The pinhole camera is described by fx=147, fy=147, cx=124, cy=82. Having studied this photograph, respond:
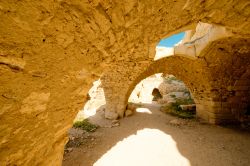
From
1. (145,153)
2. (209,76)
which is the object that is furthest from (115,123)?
(209,76)

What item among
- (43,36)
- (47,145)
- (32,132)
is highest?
(43,36)

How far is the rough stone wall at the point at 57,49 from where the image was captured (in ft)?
3.03

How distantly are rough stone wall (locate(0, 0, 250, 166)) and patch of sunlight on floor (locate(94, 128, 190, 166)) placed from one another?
103 inches

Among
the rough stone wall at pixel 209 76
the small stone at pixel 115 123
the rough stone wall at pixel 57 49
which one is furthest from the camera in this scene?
the small stone at pixel 115 123

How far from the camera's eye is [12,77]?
947 millimetres

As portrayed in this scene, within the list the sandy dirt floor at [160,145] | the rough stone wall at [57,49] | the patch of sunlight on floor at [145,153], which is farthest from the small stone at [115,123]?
the rough stone wall at [57,49]

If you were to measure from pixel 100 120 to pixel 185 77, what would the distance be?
5.07 metres

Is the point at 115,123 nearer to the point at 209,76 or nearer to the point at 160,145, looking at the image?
the point at 160,145

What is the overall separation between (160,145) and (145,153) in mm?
755

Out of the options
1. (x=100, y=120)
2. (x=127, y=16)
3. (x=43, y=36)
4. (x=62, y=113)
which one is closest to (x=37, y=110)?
(x=62, y=113)

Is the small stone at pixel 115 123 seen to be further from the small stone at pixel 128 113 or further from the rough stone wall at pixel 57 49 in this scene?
the rough stone wall at pixel 57 49

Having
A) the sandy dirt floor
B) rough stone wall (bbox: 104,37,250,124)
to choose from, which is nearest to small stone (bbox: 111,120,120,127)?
the sandy dirt floor

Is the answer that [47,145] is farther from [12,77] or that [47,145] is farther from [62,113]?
[12,77]

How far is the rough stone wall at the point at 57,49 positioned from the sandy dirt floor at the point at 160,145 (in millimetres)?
2783
